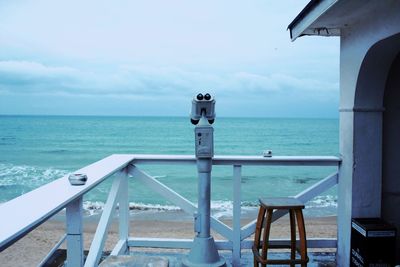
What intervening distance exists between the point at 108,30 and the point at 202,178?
107ft

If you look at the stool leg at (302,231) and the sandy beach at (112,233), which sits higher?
the stool leg at (302,231)

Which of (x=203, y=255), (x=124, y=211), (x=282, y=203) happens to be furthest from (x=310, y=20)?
(x=124, y=211)

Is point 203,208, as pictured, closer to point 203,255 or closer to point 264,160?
point 203,255

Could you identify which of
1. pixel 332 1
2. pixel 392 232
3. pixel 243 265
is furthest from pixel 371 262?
pixel 332 1

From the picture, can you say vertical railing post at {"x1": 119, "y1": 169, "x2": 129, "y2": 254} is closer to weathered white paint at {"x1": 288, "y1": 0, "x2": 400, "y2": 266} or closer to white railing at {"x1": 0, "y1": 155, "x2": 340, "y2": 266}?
white railing at {"x1": 0, "y1": 155, "x2": 340, "y2": 266}

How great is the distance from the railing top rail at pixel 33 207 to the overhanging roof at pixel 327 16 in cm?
177

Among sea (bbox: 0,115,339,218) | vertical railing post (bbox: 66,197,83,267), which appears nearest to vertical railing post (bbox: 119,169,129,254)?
vertical railing post (bbox: 66,197,83,267)

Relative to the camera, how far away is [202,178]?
335cm

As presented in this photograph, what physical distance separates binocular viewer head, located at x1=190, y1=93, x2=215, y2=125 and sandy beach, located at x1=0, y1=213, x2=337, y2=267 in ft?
11.4

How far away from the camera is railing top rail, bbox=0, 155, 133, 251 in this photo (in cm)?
124

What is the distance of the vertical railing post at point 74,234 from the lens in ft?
6.21

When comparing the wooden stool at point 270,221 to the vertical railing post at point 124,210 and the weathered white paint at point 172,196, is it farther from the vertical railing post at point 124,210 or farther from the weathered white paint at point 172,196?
the vertical railing post at point 124,210

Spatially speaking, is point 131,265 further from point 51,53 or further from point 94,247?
point 51,53

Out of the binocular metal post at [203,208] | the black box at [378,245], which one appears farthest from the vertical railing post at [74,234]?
the black box at [378,245]
